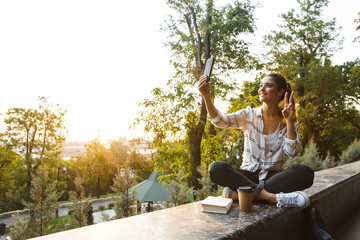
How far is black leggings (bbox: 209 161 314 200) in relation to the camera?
1.83 m

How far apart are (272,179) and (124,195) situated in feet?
6.03

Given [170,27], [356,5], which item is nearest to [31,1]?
[170,27]

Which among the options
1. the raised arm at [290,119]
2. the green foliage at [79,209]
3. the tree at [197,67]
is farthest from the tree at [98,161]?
the raised arm at [290,119]

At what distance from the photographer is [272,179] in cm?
187

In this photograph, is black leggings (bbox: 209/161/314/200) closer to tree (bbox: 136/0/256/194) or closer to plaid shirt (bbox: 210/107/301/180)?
plaid shirt (bbox: 210/107/301/180)

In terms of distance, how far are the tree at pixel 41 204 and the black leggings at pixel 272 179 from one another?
2166 millimetres

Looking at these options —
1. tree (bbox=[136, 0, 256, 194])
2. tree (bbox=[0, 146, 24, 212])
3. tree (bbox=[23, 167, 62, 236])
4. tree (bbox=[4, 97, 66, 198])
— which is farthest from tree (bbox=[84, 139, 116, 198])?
tree (bbox=[23, 167, 62, 236])

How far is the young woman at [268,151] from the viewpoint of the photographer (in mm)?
1823

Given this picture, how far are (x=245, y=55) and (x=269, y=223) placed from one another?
26.9 feet

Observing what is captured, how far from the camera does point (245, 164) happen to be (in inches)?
83.7

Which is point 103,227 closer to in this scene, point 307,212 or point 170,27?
point 307,212

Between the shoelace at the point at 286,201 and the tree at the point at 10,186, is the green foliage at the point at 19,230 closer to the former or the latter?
the shoelace at the point at 286,201

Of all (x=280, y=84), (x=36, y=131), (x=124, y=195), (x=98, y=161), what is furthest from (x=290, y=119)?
(x=98, y=161)

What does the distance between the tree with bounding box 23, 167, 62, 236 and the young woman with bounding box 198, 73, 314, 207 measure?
2.22 meters
